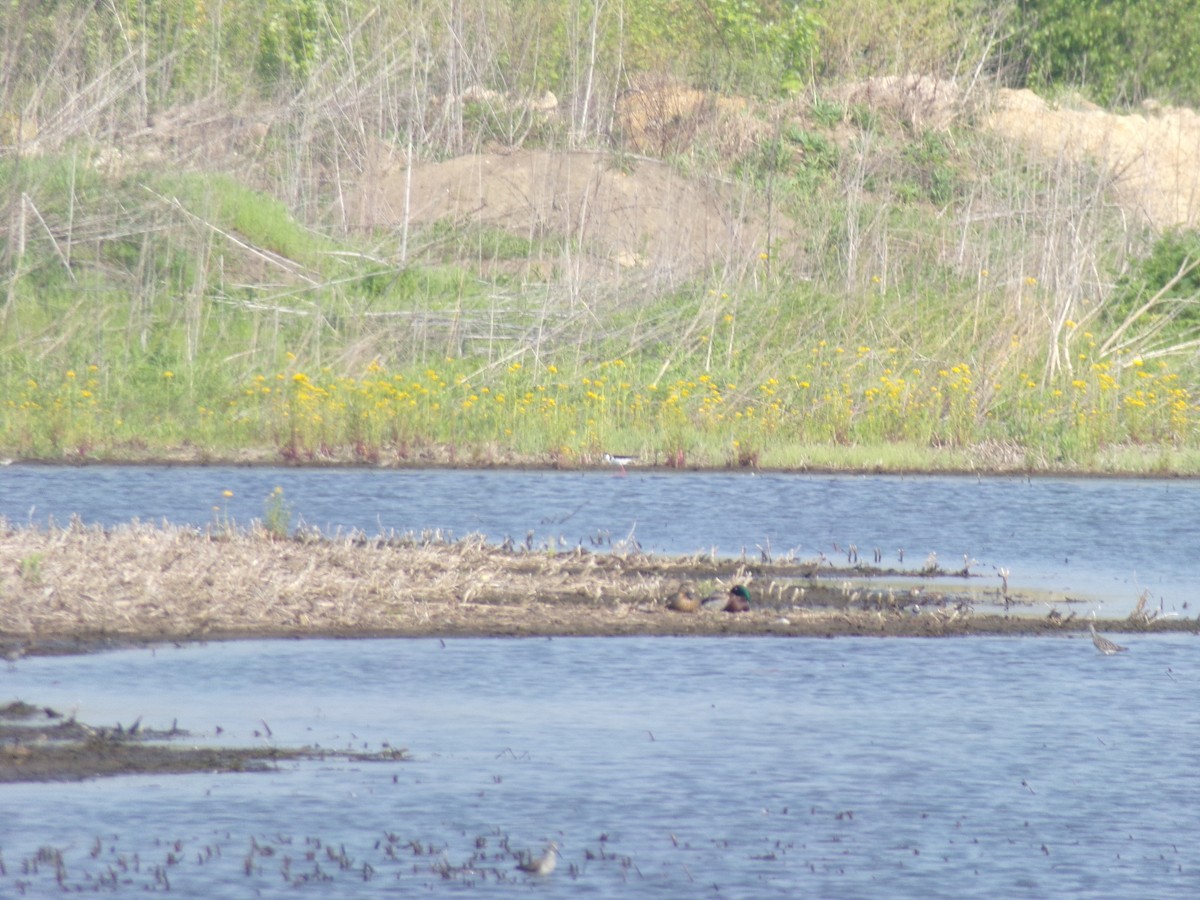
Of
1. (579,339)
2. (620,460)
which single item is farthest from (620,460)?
(579,339)

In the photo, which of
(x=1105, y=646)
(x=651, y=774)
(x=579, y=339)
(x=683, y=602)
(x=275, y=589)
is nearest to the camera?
(x=651, y=774)

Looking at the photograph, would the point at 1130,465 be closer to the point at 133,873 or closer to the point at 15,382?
the point at 15,382

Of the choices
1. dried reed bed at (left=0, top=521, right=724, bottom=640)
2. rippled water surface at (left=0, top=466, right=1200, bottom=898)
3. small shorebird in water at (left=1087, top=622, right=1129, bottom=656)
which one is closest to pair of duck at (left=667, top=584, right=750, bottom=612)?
dried reed bed at (left=0, top=521, right=724, bottom=640)

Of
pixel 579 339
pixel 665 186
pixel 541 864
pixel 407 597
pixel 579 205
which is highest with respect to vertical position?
pixel 665 186

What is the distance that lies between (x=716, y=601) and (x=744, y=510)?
5917mm

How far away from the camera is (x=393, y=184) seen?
32219mm

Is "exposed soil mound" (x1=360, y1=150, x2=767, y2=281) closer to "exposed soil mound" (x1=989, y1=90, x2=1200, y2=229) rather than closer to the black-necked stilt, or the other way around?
the black-necked stilt

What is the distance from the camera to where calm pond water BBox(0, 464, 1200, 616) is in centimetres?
1652

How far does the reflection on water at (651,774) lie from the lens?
770 cm

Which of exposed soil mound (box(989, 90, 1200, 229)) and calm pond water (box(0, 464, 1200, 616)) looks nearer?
calm pond water (box(0, 464, 1200, 616))

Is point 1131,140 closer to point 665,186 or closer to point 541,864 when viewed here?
point 665,186

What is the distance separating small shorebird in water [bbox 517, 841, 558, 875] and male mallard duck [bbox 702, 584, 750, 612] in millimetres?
5541

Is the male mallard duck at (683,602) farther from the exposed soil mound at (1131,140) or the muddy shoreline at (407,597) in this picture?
the exposed soil mound at (1131,140)

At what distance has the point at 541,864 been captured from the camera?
299 inches
